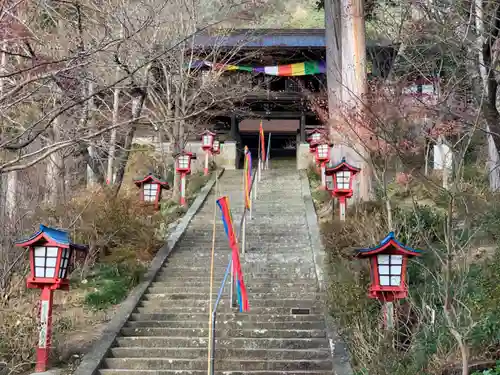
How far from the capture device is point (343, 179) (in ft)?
40.5

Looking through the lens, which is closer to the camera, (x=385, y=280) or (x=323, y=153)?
(x=385, y=280)

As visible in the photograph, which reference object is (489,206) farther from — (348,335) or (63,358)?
(63,358)

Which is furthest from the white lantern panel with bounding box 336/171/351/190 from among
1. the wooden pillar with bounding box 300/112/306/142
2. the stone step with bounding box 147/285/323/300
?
the wooden pillar with bounding box 300/112/306/142

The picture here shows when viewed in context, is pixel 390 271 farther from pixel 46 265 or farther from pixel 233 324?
pixel 46 265

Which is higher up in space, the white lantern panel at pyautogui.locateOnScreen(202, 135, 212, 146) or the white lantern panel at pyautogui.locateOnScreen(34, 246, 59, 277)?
the white lantern panel at pyautogui.locateOnScreen(202, 135, 212, 146)

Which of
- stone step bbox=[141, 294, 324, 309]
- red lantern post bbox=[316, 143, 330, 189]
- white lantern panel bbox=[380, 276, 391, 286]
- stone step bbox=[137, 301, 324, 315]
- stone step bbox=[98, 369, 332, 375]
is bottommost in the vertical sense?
stone step bbox=[98, 369, 332, 375]

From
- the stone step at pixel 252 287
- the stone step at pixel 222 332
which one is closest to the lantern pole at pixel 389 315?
the stone step at pixel 222 332

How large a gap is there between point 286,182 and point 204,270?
8882 millimetres

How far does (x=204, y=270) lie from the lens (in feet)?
35.8

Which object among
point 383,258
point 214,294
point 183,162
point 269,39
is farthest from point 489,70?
point 269,39

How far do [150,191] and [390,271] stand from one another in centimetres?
853

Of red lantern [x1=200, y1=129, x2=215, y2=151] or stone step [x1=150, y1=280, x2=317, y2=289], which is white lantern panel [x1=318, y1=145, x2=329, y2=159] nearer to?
red lantern [x1=200, y1=129, x2=215, y2=151]

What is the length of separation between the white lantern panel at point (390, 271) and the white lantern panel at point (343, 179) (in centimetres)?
524

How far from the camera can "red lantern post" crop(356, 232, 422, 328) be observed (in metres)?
7.09
